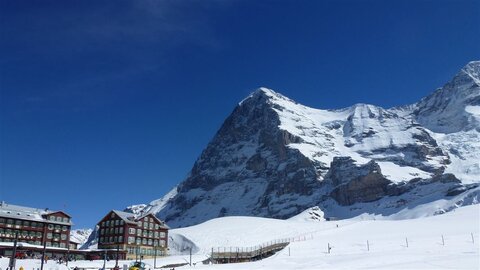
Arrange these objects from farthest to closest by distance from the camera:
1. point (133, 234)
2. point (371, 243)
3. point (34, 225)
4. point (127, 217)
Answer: point (127, 217)
point (133, 234)
point (34, 225)
point (371, 243)

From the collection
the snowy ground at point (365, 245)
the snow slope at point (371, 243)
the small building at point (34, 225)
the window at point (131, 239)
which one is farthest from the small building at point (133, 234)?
the snowy ground at point (365, 245)

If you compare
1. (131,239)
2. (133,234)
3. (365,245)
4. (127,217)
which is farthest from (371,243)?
(127,217)


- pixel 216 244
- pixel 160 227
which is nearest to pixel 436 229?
pixel 216 244

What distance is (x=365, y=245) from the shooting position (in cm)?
6512

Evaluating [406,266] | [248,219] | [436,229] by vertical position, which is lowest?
[406,266]

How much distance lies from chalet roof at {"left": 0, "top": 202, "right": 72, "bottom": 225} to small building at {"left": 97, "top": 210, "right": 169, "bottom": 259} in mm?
9150

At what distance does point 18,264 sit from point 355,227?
2324 inches

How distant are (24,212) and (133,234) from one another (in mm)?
24956

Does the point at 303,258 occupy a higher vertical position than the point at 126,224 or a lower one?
lower

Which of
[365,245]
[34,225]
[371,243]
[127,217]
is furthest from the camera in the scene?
[127,217]

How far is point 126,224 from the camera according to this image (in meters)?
118

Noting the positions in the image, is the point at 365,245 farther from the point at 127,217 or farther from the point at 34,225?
the point at 34,225

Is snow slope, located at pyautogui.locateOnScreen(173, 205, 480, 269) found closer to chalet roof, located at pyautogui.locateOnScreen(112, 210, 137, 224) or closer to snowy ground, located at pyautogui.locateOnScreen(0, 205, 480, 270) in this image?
snowy ground, located at pyautogui.locateOnScreen(0, 205, 480, 270)

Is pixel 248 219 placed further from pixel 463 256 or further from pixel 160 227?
pixel 463 256
